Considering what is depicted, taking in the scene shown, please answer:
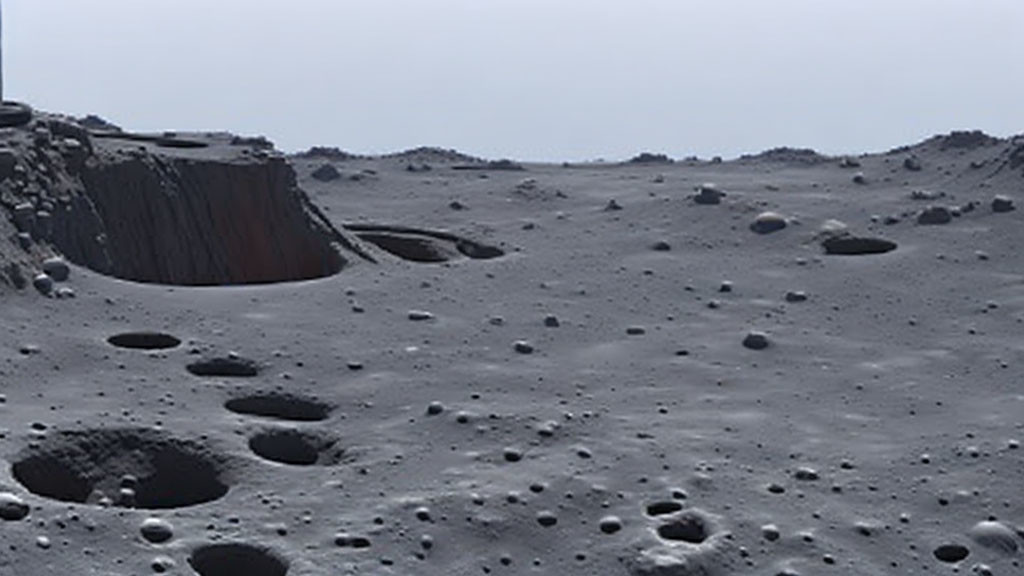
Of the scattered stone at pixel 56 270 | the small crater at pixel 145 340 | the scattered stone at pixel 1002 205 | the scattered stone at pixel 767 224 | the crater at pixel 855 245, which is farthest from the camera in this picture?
the scattered stone at pixel 1002 205

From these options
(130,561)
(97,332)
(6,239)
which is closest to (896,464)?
(130,561)

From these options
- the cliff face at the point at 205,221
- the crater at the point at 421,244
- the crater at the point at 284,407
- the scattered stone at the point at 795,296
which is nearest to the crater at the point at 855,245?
the scattered stone at the point at 795,296

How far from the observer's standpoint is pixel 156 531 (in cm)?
809

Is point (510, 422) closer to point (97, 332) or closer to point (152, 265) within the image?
point (97, 332)

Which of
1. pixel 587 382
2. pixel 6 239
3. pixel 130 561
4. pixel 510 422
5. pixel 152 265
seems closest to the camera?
pixel 130 561

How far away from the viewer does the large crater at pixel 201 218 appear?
42.2 ft

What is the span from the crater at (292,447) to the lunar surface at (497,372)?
16mm

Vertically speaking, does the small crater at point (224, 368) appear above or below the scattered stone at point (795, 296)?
below

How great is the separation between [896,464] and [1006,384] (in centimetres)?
175

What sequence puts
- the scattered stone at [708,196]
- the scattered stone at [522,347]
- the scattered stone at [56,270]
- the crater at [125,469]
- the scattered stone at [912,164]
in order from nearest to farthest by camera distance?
→ the crater at [125,469] → the scattered stone at [522,347] → the scattered stone at [56,270] → the scattered stone at [708,196] → the scattered stone at [912,164]

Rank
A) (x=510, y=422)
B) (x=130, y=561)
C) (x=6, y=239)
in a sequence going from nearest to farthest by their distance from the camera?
1. (x=130, y=561)
2. (x=510, y=422)
3. (x=6, y=239)

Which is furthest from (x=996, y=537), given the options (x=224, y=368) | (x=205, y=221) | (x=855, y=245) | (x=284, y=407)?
(x=205, y=221)

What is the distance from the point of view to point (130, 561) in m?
7.86

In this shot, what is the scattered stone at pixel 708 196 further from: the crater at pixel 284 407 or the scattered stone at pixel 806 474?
the scattered stone at pixel 806 474
